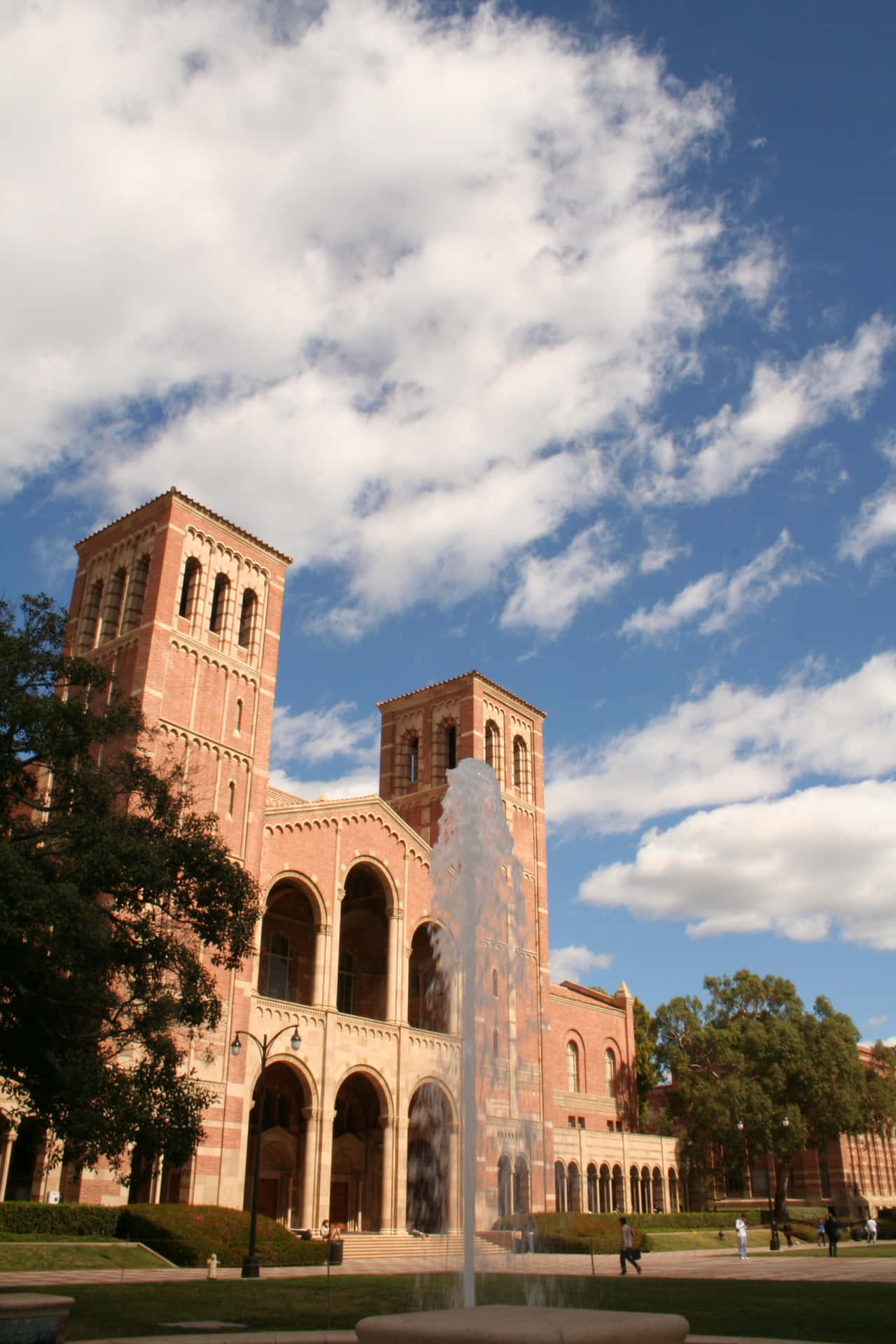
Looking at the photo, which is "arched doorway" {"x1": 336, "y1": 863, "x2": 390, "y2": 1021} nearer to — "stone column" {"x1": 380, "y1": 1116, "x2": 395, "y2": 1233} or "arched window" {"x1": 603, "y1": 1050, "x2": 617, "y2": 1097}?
"stone column" {"x1": 380, "y1": 1116, "x2": 395, "y2": 1233}

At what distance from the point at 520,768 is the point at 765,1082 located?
21.2m

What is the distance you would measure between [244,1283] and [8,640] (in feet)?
45.3

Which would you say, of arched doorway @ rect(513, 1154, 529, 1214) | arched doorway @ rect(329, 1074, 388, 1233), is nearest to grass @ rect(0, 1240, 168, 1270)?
arched doorway @ rect(329, 1074, 388, 1233)

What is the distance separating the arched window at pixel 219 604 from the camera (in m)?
38.4

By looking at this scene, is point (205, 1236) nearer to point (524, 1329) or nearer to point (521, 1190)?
point (524, 1329)

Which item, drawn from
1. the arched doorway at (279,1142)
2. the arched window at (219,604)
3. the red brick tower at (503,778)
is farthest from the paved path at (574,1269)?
the arched window at (219,604)

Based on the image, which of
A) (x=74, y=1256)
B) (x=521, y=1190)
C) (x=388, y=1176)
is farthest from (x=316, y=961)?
(x=521, y=1190)

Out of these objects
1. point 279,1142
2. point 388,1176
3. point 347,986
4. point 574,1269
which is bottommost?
point 574,1269

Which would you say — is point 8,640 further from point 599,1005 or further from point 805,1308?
point 599,1005

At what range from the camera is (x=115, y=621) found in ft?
125

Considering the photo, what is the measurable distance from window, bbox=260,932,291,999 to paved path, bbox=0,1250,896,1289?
9878 millimetres

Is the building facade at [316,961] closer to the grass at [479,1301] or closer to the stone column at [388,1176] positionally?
the stone column at [388,1176]

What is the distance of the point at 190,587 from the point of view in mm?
37938

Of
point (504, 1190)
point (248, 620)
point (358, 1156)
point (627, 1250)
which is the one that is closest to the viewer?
point (627, 1250)
